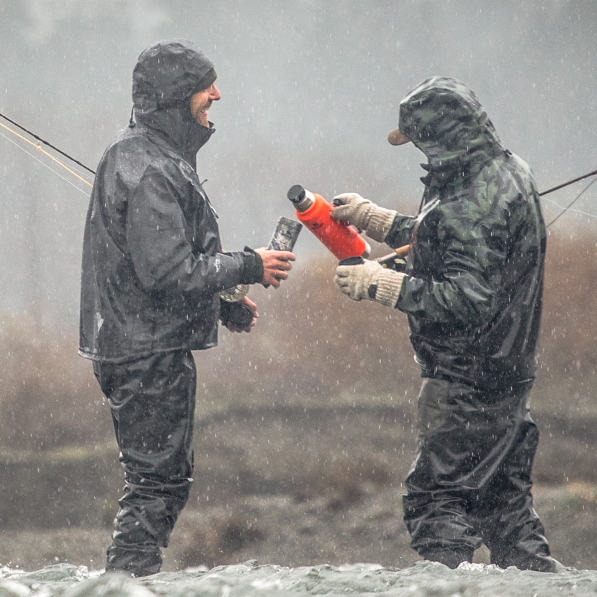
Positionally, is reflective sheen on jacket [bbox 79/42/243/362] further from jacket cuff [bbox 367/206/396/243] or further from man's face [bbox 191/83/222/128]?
jacket cuff [bbox 367/206/396/243]

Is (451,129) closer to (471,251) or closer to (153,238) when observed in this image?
(471,251)

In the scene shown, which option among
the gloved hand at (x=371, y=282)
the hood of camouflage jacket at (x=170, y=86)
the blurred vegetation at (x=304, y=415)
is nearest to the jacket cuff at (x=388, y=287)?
the gloved hand at (x=371, y=282)

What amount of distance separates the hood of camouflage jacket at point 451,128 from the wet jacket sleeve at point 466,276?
17 cm

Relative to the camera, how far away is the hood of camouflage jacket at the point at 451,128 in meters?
2.65

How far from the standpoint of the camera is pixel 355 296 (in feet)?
9.12

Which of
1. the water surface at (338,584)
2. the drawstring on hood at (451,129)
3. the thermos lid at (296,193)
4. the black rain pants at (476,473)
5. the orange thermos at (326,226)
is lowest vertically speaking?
the water surface at (338,584)

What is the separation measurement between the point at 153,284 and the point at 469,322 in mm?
969

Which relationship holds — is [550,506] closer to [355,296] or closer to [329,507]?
[329,507]

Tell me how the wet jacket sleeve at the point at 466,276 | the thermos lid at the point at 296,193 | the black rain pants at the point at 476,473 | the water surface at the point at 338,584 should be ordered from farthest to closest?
the thermos lid at the point at 296,193
the black rain pants at the point at 476,473
the wet jacket sleeve at the point at 466,276
the water surface at the point at 338,584

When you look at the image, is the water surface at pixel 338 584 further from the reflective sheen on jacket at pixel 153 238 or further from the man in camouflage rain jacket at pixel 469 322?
the reflective sheen on jacket at pixel 153 238

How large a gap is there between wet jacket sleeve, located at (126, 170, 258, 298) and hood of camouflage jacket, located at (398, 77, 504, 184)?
2.58 feet

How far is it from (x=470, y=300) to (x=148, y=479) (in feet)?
3.73

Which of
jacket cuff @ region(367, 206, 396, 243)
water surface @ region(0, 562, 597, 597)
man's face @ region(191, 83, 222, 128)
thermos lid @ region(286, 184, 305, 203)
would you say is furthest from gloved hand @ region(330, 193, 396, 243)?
water surface @ region(0, 562, 597, 597)

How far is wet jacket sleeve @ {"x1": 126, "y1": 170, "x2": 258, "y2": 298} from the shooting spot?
2.59m
